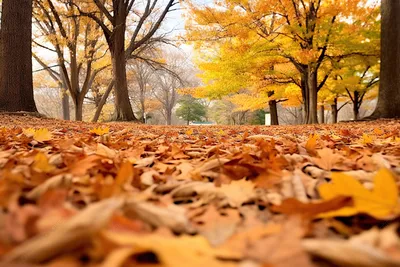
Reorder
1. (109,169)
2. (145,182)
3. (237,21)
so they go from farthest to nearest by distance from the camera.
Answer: (237,21), (109,169), (145,182)

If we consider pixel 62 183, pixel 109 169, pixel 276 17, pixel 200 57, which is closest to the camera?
pixel 62 183

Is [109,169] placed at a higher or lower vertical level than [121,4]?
lower

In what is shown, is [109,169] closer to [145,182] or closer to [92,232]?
[145,182]

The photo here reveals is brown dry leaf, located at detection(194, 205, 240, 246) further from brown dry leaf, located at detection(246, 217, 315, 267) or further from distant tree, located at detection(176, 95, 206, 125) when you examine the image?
distant tree, located at detection(176, 95, 206, 125)

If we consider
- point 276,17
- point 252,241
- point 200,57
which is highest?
point 276,17

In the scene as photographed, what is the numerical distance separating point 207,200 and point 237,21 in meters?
10.3

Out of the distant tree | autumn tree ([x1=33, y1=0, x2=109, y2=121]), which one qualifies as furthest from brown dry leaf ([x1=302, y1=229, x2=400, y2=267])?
the distant tree

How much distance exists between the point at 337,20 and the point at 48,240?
12.1 meters

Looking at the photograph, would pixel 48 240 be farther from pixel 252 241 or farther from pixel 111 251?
pixel 252 241

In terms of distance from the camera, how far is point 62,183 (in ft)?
2.59

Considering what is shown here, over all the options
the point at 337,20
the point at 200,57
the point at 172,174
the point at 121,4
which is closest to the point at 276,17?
the point at 337,20

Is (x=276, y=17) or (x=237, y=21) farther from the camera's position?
(x=276, y=17)

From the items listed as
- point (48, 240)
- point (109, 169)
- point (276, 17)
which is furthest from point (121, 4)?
Answer: point (48, 240)

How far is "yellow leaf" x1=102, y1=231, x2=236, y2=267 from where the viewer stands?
40 cm
